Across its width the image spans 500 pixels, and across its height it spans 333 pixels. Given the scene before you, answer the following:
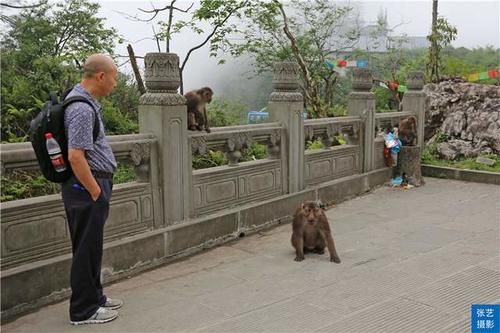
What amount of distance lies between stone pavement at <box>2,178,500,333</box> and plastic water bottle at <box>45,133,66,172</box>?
1.13 m

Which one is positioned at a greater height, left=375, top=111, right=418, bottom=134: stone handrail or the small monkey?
the small monkey

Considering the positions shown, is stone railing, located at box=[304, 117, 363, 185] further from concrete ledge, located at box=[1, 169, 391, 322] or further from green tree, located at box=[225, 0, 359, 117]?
green tree, located at box=[225, 0, 359, 117]

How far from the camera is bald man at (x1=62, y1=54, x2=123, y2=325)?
341 centimetres

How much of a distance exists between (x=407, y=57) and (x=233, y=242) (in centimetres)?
1527

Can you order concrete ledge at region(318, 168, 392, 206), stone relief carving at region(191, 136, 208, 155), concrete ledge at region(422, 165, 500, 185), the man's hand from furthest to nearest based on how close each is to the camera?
concrete ledge at region(422, 165, 500, 185) → concrete ledge at region(318, 168, 392, 206) → stone relief carving at region(191, 136, 208, 155) → the man's hand

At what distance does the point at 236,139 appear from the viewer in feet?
20.1

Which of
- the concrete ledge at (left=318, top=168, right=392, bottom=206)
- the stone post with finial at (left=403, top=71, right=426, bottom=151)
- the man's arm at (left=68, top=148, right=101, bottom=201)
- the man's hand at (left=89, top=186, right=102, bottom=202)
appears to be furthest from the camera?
the stone post with finial at (left=403, top=71, right=426, bottom=151)

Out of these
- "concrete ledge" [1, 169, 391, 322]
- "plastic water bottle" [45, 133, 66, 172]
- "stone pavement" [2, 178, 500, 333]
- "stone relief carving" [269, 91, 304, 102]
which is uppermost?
"stone relief carving" [269, 91, 304, 102]

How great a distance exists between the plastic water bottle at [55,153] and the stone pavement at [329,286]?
3.70 feet

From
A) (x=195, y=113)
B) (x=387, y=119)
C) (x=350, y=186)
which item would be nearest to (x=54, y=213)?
(x=195, y=113)

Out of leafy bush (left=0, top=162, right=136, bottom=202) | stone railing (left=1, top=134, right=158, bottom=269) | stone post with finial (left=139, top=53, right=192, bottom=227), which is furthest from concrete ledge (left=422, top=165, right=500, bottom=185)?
stone railing (left=1, top=134, right=158, bottom=269)

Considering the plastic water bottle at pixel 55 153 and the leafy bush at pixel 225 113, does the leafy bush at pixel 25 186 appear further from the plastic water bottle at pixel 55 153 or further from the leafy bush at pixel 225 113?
the leafy bush at pixel 225 113

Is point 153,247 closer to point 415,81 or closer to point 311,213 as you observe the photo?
point 311,213

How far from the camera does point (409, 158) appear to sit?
369 inches
